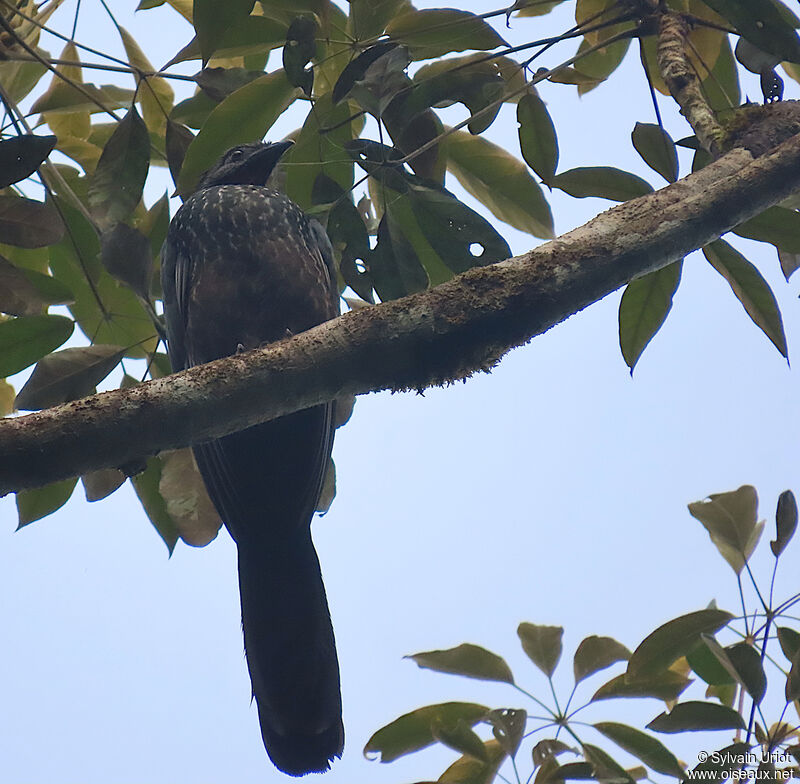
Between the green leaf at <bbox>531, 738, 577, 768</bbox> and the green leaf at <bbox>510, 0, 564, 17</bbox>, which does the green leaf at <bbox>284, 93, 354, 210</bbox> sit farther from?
the green leaf at <bbox>531, 738, 577, 768</bbox>

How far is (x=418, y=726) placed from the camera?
2.37 m

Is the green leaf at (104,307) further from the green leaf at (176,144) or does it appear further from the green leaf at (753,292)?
the green leaf at (753,292)

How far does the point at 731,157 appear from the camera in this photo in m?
2.43

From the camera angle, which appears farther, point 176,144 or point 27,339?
point 176,144

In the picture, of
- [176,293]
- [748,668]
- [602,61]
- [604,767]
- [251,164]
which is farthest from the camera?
[251,164]

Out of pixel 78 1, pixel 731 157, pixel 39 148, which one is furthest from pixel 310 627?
pixel 78 1

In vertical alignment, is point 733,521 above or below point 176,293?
below

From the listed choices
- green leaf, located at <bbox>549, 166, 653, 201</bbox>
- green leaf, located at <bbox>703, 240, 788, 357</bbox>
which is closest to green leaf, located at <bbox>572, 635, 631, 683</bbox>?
green leaf, located at <bbox>703, 240, 788, 357</bbox>

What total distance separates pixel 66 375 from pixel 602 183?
1.62 meters

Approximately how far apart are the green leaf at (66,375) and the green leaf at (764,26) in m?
1.92

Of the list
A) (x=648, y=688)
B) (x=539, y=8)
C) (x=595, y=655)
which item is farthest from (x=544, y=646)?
(x=539, y=8)

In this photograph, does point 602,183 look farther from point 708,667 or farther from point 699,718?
point 699,718

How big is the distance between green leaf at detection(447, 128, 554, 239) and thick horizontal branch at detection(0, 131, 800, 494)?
761 mm

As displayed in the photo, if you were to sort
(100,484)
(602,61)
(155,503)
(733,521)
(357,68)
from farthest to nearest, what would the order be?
(602,61) → (155,503) → (100,484) → (357,68) → (733,521)
